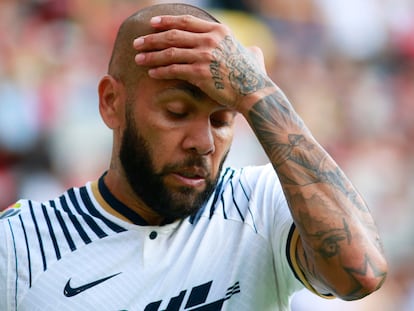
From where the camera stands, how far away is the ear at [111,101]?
2.87 m

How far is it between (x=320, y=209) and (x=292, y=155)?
0.19m

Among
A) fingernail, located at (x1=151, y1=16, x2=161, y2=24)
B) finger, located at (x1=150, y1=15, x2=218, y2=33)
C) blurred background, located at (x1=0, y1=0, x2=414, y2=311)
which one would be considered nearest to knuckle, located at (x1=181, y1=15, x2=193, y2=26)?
finger, located at (x1=150, y1=15, x2=218, y2=33)

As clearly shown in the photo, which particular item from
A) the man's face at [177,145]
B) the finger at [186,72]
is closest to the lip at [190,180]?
the man's face at [177,145]

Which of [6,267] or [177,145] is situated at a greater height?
[177,145]

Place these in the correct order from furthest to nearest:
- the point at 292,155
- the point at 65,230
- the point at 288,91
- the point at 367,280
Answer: the point at 288,91, the point at 65,230, the point at 292,155, the point at 367,280

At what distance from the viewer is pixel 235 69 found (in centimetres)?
255

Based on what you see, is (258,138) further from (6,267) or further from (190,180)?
(6,267)

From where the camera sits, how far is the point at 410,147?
7914 mm

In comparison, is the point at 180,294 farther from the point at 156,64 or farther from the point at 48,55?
the point at 48,55

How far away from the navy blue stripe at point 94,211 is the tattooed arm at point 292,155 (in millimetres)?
529

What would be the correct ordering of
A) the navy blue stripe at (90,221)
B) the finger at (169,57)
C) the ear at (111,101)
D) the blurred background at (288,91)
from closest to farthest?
the finger at (169,57), the navy blue stripe at (90,221), the ear at (111,101), the blurred background at (288,91)

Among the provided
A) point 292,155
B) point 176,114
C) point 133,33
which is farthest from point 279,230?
point 133,33

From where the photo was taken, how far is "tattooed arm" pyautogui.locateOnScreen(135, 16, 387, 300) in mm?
2389

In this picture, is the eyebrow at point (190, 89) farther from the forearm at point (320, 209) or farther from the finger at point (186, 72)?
the forearm at point (320, 209)
